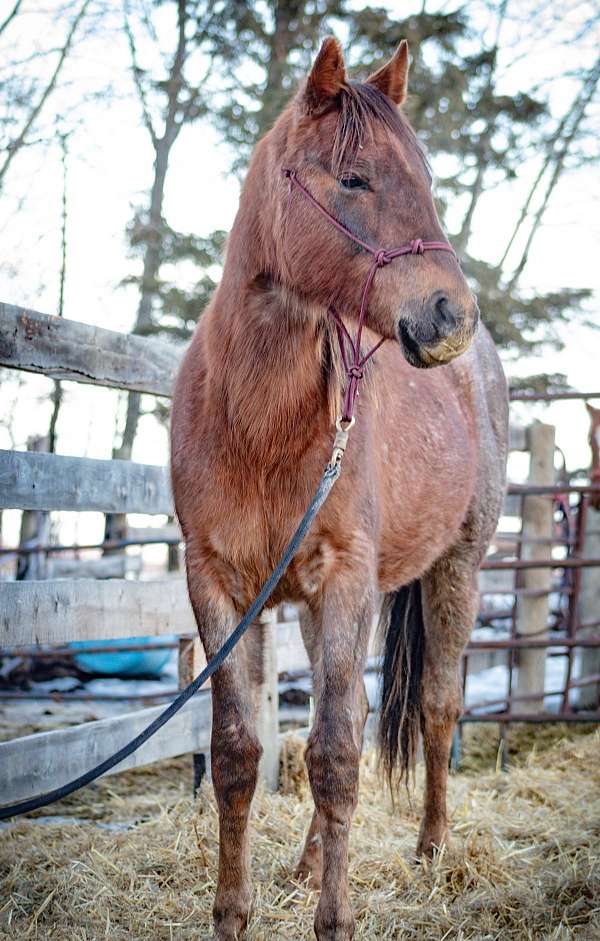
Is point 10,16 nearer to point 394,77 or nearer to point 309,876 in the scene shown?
point 394,77

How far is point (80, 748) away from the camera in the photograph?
3291 mm

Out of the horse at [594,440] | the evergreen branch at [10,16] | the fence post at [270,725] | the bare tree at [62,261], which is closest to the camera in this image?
the fence post at [270,725]

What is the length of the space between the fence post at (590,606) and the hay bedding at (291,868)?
253 centimetres

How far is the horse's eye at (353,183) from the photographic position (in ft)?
7.58

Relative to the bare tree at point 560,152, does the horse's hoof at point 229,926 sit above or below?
below

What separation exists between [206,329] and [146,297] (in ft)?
23.8

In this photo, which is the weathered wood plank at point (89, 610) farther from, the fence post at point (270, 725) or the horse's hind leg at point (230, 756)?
the horse's hind leg at point (230, 756)

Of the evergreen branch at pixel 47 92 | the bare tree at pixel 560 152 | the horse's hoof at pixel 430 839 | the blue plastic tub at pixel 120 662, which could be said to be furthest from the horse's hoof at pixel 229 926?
the bare tree at pixel 560 152

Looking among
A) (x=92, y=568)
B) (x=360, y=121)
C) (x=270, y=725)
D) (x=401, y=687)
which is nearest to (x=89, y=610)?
(x=270, y=725)

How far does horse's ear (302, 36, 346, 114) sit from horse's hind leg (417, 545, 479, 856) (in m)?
2.27

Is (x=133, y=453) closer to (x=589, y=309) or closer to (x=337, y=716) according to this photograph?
(x=589, y=309)

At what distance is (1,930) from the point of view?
252cm

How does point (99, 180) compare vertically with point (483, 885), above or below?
above

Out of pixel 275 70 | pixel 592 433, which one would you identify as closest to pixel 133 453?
pixel 275 70
